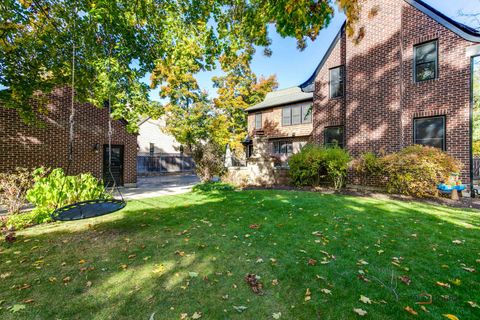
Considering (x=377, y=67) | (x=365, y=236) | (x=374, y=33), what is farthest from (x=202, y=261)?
(x=374, y=33)

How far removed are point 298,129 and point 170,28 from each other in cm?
1427

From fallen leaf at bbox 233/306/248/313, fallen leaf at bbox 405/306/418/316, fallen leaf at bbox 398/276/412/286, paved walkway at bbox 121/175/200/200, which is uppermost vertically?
fallen leaf at bbox 398/276/412/286

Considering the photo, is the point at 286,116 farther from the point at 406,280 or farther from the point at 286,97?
the point at 406,280

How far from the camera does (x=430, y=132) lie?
9.25 meters

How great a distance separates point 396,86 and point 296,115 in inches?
363

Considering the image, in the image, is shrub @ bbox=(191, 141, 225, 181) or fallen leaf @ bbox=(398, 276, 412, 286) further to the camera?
shrub @ bbox=(191, 141, 225, 181)

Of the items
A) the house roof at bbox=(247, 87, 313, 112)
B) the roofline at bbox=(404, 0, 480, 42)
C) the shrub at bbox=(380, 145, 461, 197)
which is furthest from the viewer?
the house roof at bbox=(247, 87, 313, 112)

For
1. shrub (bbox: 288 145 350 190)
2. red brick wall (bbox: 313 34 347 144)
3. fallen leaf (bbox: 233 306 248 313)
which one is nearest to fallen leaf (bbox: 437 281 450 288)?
fallen leaf (bbox: 233 306 248 313)

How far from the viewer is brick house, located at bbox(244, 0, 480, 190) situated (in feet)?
27.8

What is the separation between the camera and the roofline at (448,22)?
26.7ft

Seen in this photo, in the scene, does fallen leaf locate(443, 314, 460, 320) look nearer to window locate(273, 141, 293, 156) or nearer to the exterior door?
the exterior door

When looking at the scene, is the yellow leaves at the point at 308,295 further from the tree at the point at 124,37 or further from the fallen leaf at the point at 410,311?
the tree at the point at 124,37

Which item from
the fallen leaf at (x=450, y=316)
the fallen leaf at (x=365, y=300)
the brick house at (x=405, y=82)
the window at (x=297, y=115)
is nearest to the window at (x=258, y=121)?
the window at (x=297, y=115)

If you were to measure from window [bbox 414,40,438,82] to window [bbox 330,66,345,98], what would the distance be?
3.26 m
